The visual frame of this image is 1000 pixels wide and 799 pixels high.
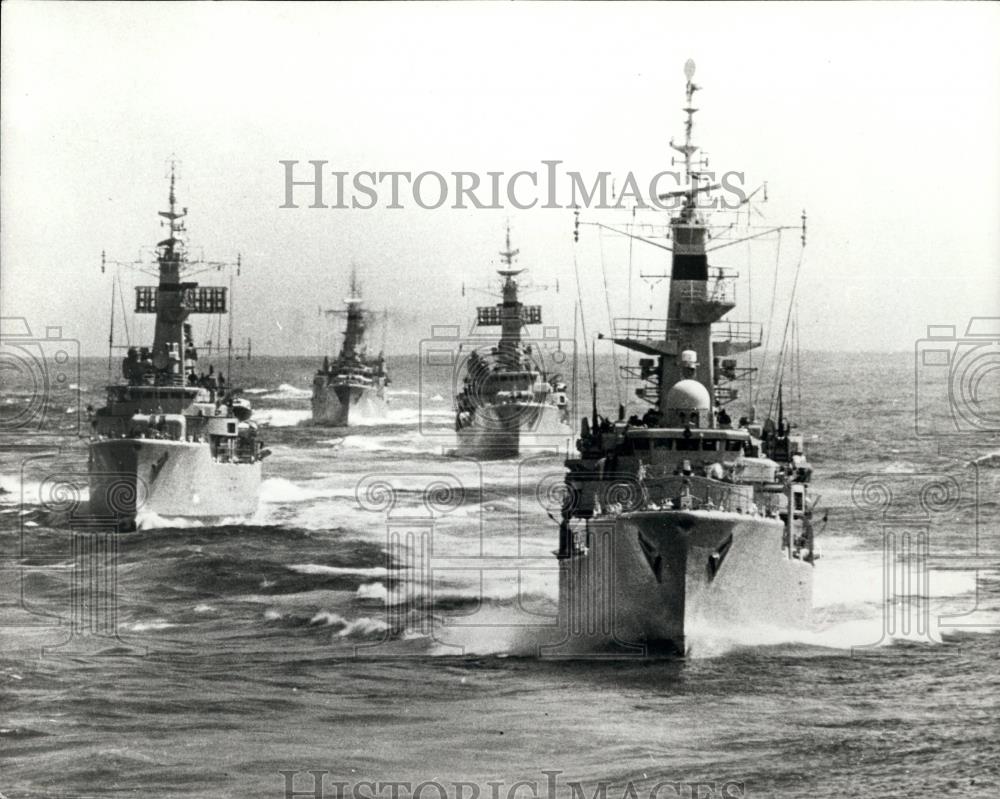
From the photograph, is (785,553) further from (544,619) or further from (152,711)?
(152,711)

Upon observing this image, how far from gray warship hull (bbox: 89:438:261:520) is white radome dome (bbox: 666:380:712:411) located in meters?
19.2

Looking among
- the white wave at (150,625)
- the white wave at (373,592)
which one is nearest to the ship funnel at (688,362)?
the white wave at (373,592)

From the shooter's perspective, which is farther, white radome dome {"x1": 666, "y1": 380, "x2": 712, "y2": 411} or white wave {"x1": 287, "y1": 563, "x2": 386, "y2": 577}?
white wave {"x1": 287, "y1": 563, "x2": 386, "y2": 577}

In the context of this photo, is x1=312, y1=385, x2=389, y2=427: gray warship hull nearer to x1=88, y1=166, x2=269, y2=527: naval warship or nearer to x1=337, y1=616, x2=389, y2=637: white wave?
x1=88, y1=166, x2=269, y2=527: naval warship

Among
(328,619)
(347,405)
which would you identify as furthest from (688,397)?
(347,405)

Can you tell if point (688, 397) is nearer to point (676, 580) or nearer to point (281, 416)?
point (676, 580)

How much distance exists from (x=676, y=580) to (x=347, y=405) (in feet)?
147

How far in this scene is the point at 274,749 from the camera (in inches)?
721

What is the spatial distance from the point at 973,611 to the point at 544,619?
27.7 ft

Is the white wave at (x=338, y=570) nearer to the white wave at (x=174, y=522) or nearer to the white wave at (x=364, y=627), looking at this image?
the white wave at (x=364, y=627)

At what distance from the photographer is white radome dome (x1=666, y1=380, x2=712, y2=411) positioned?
25.6m

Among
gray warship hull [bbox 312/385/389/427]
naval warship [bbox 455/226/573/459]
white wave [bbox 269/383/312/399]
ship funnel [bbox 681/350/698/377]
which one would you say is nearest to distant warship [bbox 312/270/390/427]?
gray warship hull [bbox 312/385/389/427]

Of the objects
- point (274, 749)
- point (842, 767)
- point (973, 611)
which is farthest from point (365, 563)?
point (842, 767)

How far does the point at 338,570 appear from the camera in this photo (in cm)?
3388
